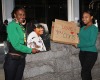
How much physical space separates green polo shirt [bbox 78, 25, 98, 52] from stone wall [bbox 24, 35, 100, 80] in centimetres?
53

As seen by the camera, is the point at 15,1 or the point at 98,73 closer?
the point at 98,73

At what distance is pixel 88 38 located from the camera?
3785 millimetres

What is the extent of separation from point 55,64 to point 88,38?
870 millimetres

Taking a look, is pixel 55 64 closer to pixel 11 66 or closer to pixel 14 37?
pixel 11 66

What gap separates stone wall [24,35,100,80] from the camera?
3.99 metres

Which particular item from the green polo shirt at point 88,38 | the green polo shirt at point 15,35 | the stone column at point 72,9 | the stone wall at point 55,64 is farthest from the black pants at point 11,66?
the stone column at point 72,9

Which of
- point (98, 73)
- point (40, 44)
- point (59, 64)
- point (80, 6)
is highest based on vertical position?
point (80, 6)

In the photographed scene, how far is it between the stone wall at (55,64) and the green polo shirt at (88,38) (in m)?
0.53

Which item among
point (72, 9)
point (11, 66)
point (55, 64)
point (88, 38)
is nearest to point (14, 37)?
point (11, 66)

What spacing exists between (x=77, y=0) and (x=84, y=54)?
10.8ft

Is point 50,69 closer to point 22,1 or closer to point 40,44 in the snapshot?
point 40,44

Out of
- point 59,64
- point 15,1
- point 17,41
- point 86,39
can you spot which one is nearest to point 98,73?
point 59,64

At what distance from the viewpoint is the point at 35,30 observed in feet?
12.2

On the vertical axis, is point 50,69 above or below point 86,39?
below
